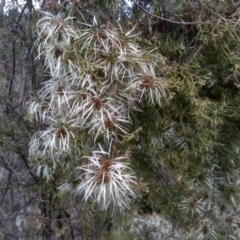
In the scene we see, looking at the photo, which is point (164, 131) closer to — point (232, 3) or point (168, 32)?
point (168, 32)

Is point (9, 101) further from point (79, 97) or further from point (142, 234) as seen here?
point (142, 234)

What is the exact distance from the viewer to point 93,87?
4.72 ft

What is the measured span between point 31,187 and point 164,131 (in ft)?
2.15

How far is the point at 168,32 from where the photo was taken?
172cm

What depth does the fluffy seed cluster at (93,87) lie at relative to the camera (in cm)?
142

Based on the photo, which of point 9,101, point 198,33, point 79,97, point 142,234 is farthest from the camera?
point 142,234

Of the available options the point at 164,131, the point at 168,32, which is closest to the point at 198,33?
the point at 168,32

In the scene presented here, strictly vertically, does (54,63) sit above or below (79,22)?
below

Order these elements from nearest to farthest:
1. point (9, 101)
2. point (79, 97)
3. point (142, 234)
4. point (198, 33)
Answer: point (79, 97) < point (198, 33) < point (9, 101) < point (142, 234)

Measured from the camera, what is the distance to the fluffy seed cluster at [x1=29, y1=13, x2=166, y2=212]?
142 centimetres

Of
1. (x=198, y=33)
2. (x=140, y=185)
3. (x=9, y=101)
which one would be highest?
(x=198, y=33)

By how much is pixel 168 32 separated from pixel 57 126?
1.73 ft

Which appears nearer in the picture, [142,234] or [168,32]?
[168,32]

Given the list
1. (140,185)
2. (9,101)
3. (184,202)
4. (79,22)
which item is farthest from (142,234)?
(79,22)
